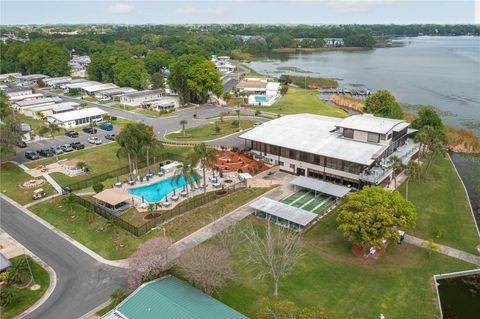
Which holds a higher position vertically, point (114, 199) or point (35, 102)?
point (35, 102)

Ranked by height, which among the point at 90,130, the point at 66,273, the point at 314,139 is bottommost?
the point at 66,273

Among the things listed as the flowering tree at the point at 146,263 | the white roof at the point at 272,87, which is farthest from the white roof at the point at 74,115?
the flowering tree at the point at 146,263

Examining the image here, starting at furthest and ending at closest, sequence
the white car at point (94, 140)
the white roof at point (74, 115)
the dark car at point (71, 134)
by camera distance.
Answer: the white roof at point (74, 115), the dark car at point (71, 134), the white car at point (94, 140)

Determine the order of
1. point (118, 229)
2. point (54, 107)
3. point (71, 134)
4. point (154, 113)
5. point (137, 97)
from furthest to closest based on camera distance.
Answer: point (137, 97) → point (154, 113) → point (54, 107) → point (71, 134) → point (118, 229)

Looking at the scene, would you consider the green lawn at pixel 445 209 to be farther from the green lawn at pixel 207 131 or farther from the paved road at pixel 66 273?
the green lawn at pixel 207 131

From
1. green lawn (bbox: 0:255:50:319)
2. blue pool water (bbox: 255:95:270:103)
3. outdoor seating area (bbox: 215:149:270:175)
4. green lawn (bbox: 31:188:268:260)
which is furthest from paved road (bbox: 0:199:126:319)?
blue pool water (bbox: 255:95:270:103)

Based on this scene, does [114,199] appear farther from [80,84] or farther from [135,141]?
[80,84]

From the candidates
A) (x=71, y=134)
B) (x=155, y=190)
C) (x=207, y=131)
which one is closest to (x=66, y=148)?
(x=71, y=134)
